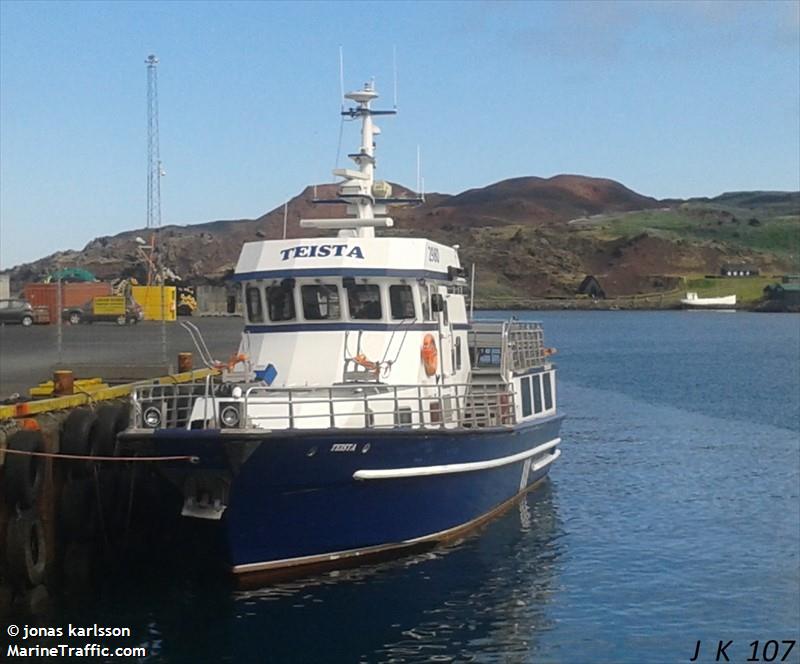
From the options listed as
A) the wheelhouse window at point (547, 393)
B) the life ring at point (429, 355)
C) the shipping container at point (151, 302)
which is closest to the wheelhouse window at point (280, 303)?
the life ring at point (429, 355)

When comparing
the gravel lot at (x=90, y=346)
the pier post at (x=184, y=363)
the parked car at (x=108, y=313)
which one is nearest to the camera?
the pier post at (x=184, y=363)

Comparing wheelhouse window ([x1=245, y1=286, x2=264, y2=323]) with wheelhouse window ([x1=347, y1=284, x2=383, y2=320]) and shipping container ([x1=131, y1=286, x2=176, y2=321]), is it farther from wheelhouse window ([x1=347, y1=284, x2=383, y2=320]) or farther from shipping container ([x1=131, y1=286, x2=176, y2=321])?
shipping container ([x1=131, y1=286, x2=176, y2=321])

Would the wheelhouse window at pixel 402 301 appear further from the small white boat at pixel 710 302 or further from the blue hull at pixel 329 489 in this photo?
the small white boat at pixel 710 302

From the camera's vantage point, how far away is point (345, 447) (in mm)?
16422

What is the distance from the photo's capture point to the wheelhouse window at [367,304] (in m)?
19.1

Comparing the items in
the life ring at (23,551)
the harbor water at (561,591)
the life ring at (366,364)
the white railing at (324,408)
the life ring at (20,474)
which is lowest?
the harbor water at (561,591)

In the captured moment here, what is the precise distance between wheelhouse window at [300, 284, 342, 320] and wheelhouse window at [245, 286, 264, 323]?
85cm

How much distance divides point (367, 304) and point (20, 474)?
246 inches

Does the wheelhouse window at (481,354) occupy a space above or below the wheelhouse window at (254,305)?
below

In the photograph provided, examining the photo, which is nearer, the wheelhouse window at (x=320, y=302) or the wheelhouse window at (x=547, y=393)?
the wheelhouse window at (x=320, y=302)

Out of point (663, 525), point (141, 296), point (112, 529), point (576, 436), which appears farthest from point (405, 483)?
point (141, 296)

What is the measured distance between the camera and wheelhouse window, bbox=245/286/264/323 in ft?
63.9

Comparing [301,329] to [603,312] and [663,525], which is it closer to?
[663,525]

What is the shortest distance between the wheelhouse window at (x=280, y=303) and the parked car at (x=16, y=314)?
35981mm
